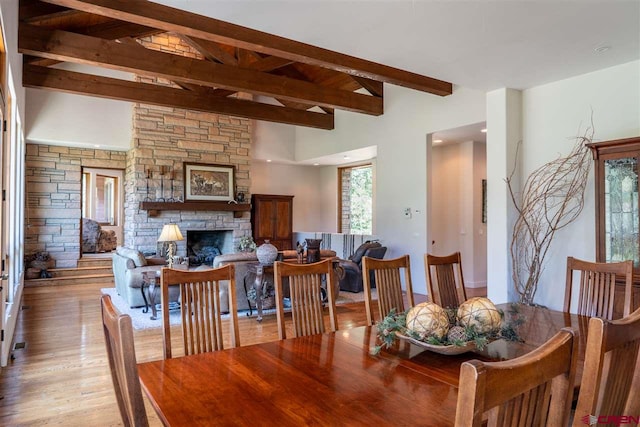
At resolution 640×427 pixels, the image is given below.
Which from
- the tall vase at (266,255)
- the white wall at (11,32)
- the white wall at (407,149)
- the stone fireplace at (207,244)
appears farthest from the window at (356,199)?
the white wall at (11,32)

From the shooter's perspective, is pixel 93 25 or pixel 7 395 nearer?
pixel 7 395

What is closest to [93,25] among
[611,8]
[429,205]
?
[429,205]

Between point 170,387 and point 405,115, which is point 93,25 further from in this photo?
point 170,387

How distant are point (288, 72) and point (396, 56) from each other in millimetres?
4803

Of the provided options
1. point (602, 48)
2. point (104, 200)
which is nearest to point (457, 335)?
point (602, 48)

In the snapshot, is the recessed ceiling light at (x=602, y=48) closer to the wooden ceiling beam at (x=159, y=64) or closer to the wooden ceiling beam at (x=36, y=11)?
the wooden ceiling beam at (x=159, y=64)

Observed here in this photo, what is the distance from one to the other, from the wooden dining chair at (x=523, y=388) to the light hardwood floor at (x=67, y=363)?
2.43 m

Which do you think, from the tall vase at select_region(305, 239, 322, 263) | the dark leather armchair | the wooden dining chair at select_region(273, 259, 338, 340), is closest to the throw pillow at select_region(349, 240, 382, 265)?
the dark leather armchair

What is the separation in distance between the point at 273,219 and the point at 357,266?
12.2 feet

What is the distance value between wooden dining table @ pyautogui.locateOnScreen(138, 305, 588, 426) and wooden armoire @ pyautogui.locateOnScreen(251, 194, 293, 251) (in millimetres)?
8243

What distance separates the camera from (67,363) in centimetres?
369

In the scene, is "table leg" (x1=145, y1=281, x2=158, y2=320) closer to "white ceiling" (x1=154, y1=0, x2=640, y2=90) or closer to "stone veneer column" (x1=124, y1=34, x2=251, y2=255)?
"white ceiling" (x1=154, y1=0, x2=640, y2=90)

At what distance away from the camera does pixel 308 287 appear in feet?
7.70

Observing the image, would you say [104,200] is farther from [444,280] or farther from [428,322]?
[428,322]
